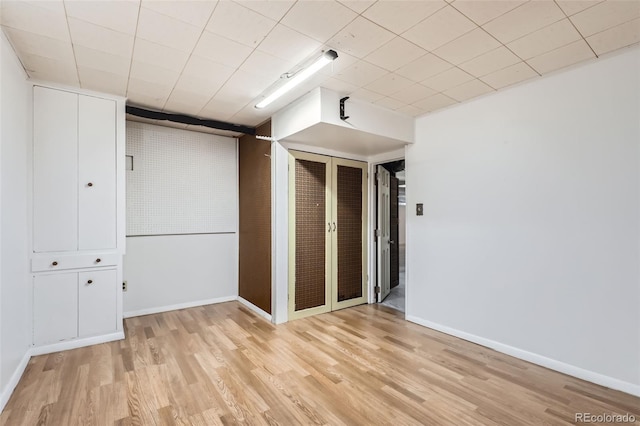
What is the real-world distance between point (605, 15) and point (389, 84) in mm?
1615

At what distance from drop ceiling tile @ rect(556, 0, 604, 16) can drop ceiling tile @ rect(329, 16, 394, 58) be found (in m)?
1.08

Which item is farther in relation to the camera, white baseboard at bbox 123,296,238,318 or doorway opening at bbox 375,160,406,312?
doorway opening at bbox 375,160,406,312

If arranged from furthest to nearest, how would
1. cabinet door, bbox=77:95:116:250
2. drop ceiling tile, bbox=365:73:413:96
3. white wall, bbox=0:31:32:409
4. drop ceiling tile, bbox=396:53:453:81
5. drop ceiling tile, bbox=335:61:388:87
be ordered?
1. cabinet door, bbox=77:95:116:250
2. drop ceiling tile, bbox=365:73:413:96
3. drop ceiling tile, bbox=335:61:388:87
4. drop ceiling tile, bbox=396:53:453:81
5. white wall, bbox=0:31:32:409

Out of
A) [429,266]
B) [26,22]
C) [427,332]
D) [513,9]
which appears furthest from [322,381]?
[26,22]

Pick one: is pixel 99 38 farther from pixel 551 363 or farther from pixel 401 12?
pixel 551 363

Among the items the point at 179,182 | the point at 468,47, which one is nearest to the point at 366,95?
the point at 468,47

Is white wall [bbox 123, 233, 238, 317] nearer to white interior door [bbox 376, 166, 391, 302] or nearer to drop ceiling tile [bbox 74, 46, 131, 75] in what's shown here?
drop ceiling tile [bbox 74, 46, 131, 75]

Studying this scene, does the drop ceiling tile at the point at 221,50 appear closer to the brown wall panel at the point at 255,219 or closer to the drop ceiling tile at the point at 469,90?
the brown wall panel at the point at 255,219

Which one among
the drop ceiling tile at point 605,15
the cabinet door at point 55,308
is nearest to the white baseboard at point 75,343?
the cabinet door at point 55,308

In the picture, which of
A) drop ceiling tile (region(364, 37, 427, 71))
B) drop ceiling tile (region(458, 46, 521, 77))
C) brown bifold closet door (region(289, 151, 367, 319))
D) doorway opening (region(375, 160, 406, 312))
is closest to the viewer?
drop ceiling tile (region(364, 37, 427, 71))

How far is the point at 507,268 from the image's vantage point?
121 inches

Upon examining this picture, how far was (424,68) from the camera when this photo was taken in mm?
2727

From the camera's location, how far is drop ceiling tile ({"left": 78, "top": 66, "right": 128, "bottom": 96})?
2844 mm

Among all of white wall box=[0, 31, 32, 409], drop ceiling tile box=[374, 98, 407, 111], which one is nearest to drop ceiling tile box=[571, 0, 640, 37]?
drop ceiling tile box=[374, 98, 407, 111]
